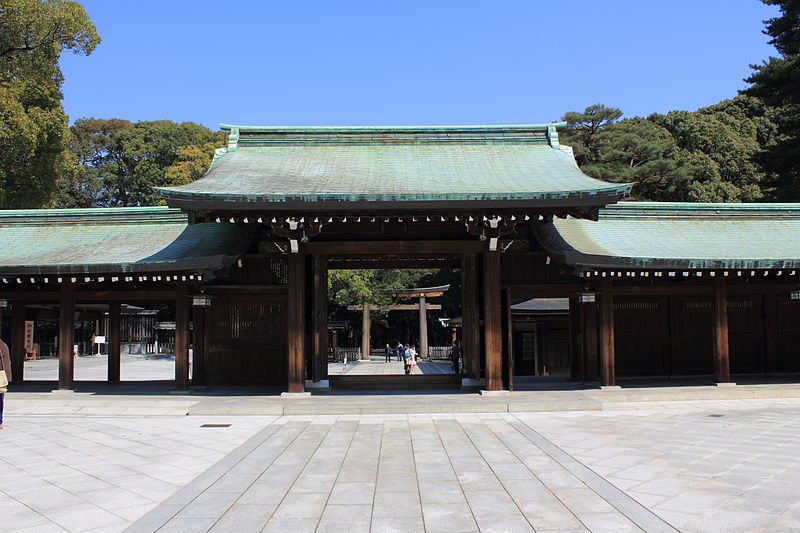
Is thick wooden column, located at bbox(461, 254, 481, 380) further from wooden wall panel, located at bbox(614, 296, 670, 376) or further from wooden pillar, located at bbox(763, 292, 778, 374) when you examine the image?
wooden pillar, located at bbox(763, 292, 778, 374)

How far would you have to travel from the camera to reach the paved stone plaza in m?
5.97

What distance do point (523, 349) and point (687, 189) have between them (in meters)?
22.3

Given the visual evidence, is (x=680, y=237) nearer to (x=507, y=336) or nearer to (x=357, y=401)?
(x=507, y=336)

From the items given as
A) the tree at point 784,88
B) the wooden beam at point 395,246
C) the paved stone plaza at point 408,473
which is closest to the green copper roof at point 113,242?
the wooden beam at point 395,246

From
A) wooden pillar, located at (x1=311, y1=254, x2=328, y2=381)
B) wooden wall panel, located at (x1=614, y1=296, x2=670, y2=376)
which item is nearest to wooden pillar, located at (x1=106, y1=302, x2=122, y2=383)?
wooden pillar, located at (x1=311, y1=254, x2=328, y2=381)

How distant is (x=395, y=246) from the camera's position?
14.5m

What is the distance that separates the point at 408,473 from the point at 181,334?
28.2 ft

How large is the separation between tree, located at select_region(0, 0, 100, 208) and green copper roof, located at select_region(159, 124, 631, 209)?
47.7 feet

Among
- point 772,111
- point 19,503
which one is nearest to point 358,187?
point 19,503

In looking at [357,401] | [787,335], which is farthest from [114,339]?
[787,335]

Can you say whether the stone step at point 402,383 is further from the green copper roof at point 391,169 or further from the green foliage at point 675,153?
the green foliage at point 675,153

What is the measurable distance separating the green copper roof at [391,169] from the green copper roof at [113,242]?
1602 mm

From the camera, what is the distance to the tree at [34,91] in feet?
87.2

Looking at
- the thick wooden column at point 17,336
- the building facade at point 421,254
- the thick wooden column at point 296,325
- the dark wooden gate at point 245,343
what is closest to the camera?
the building facade at point 421,254
